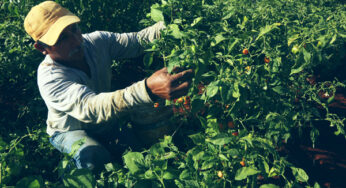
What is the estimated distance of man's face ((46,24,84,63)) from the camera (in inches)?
85.2

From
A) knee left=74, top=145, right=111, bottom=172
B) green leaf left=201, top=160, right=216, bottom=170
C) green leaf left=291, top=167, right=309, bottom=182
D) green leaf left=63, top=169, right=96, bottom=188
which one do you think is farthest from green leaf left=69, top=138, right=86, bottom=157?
green leaf left=291, top=167, right=309, bottom=182

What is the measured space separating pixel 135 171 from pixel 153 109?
1.01m

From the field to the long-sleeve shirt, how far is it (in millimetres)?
246

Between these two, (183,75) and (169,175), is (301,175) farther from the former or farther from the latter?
(183,75)

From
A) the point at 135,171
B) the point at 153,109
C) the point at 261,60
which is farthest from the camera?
the point at 153,109

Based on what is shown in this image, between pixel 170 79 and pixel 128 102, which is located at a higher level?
pixel 170 79

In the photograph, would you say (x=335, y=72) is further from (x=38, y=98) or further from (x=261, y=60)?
(x=38, y=98)

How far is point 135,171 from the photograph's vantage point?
136 centimetres

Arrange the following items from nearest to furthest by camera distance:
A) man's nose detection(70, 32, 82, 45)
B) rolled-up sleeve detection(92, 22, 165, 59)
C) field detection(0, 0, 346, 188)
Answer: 1. field detection(0, 0, 346, 188)
2. man's nose detection(70, 32, 82, 45)
3. rolled-up sleeve detection(92, 22, 165, 59)

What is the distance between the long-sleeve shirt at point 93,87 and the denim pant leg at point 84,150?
0.08 meters

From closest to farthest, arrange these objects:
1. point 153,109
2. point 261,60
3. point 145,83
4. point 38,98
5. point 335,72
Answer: point 145,83, point 261,60, point 153,109, point 38,98, point 335,72

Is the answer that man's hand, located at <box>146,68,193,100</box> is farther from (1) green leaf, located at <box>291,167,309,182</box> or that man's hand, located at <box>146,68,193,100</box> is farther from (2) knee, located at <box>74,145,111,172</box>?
(2) knee, located at <box>74,145,111,172</box>

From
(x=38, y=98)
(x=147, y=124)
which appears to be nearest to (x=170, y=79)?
→ (x=147, y=124)

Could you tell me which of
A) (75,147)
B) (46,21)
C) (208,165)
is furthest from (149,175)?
(46,21)
